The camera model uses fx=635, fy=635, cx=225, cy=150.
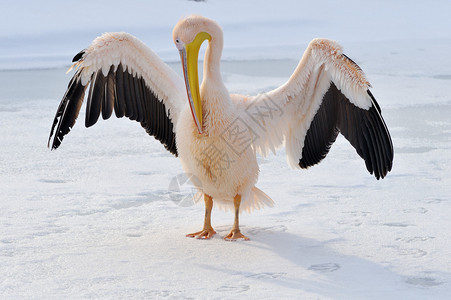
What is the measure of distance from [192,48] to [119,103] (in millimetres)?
875

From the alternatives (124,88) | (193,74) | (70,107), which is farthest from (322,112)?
(70,107)

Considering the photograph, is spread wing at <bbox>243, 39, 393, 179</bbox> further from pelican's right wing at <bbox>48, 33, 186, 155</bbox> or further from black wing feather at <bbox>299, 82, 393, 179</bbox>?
pelican's right wing at <bbox>48, 33, 186, 155</bbox>

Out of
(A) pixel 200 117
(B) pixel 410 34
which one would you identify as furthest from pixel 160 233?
(B) pixel 410 34

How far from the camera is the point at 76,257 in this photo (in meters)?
3.51

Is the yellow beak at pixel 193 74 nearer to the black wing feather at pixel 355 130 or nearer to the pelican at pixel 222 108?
the pelican at pixel 222 108

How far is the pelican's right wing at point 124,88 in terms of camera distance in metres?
4.02

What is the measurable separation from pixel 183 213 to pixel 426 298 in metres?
1.95

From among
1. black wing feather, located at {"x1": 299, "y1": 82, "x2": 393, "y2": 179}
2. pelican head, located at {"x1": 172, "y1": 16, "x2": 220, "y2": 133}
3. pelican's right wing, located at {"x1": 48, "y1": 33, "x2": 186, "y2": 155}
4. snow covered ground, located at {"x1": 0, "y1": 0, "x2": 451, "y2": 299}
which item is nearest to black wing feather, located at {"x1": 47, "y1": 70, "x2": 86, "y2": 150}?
pelican's right wing, located at {"x1": 48, "y1": 33, "x2": 186, "y2": 155}

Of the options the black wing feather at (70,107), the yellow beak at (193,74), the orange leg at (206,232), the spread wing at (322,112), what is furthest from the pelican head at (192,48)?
the black wing feather at (70,107)

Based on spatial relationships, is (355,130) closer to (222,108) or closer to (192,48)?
(222,108)

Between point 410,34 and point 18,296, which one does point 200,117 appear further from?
point 410,34

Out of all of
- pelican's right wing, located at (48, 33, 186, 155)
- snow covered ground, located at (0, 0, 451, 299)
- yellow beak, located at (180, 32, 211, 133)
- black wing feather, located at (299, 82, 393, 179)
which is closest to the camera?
snow covered ground, located at (0, 0, 451, 299)

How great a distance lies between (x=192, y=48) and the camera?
3697 millimetres

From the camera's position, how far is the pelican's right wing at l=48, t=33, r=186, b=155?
4.02m
